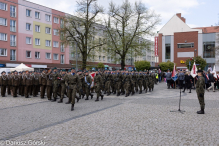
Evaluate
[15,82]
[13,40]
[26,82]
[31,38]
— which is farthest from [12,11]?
[26,82]

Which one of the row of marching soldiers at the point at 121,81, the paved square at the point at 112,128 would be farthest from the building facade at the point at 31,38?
the paved square at the point at 112,128

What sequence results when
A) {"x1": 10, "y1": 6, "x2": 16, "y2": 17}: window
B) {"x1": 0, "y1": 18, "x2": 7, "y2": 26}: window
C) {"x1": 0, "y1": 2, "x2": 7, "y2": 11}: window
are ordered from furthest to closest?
{"x1": 10, "y1": 6, "x2": 16, "y2": 17}: window → {"x1": 0, "y1": 18, "x2": 7, "y2": 26}: window → {"x1": 0, "y1": 2, "x2": 7, "y2": 11}: window

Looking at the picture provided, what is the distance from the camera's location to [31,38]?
1693 inches

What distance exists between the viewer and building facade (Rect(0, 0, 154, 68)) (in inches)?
1499

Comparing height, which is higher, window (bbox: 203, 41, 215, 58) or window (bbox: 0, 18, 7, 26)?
window (bbox: 0, 18, 7, 26)

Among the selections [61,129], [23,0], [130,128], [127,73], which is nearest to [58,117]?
[61,129]

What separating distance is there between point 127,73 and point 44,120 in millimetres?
8690

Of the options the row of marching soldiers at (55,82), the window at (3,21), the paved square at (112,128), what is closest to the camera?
the paved square at (112,128)

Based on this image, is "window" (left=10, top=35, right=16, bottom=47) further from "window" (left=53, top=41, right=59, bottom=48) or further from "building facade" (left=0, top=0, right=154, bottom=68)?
"window" (left=53, top=41, right=59, bottom=48)

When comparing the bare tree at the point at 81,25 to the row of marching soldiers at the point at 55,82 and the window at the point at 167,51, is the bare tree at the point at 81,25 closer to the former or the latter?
the row of marching soldiers at the point at 55,82

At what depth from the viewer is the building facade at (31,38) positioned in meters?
38.1

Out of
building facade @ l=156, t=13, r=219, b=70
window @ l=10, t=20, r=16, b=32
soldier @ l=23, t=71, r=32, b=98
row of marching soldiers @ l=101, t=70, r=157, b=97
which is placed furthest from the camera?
building facade @ l=156, t=13, r=219, b=70

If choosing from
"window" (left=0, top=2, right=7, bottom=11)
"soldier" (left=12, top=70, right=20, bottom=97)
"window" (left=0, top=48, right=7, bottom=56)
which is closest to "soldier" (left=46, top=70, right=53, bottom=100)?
"soldier" (left=12, top=70, right=20, bottom=97)

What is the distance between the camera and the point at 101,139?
571 cm
